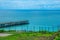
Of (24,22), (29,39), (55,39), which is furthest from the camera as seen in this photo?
(24,22)

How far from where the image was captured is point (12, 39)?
12.3 meters

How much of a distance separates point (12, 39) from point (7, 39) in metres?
0.28

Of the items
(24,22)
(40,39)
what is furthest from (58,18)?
(40,39)

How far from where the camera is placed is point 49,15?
117 ft

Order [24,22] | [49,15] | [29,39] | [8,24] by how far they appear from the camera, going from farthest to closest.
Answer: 1. [49,15]
2. [24,22]
3. [8,24]
4. [29,39]

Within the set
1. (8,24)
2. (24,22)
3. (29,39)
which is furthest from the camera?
(24,22)

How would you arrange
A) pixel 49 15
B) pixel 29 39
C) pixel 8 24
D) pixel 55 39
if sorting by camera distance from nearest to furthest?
pixel 55 39, pixel 29 39, pixel 8 24, pixel 49 15

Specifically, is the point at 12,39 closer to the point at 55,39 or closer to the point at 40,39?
the point at 40,39

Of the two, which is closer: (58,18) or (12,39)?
(12,39)

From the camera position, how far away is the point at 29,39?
11.9 metres

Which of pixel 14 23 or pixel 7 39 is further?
pixel 14 23

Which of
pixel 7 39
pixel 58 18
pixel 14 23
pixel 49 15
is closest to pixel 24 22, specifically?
pixel 14 23

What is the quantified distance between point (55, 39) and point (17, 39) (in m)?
2.31

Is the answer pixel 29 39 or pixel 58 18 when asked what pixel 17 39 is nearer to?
pixel 29 39
